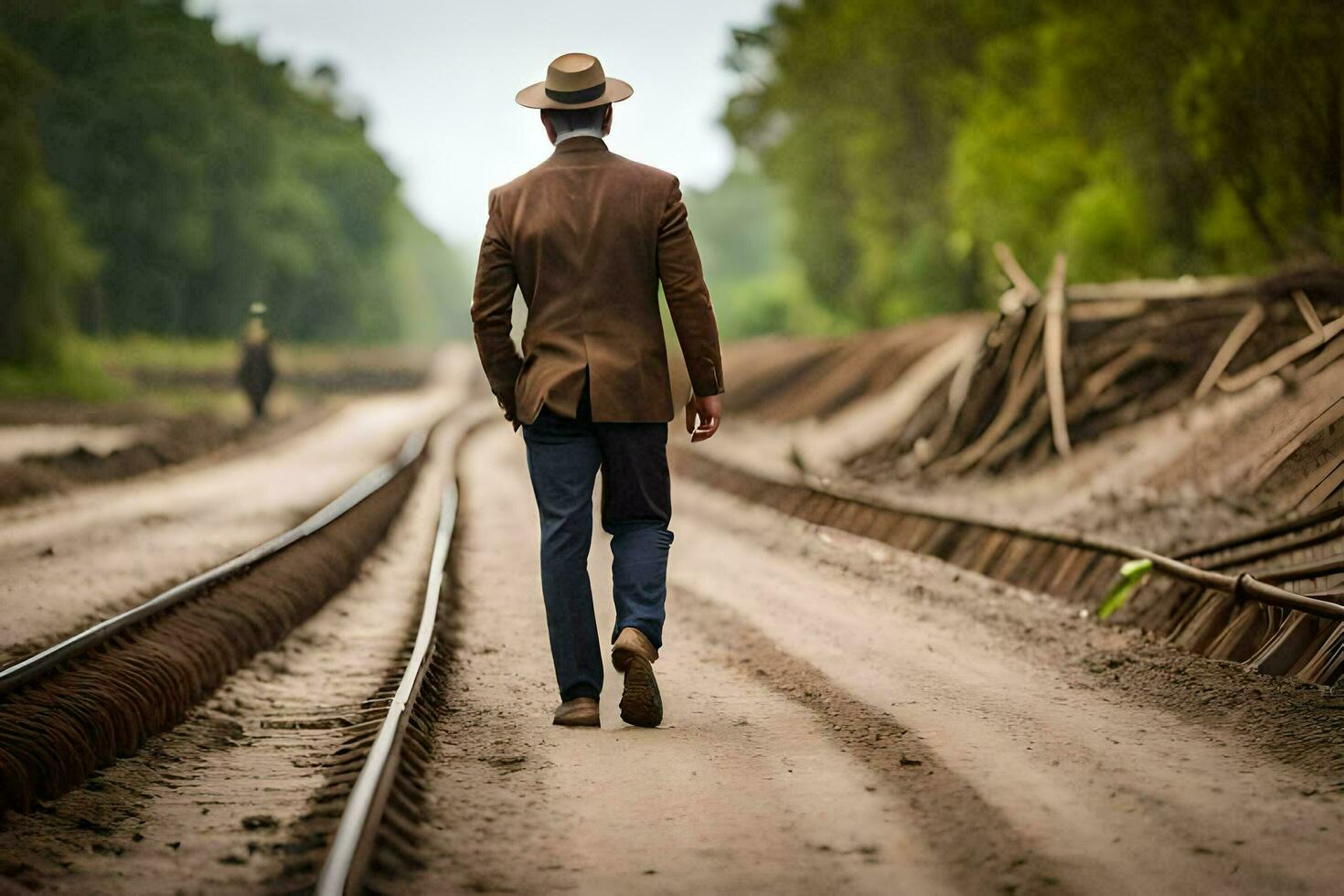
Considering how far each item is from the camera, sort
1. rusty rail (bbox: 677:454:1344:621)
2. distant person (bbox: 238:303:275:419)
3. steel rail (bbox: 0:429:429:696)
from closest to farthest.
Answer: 1. steel rail (bbox: 0:429:429:696)
2. rusty rail (bbox: 677:454:1344:621)
3. distant person (bbox: 238:303:275:419)

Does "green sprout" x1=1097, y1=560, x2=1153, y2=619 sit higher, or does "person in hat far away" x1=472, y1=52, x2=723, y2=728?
"person in hat far away" x1=472, y1=52, x2=723, y2=728

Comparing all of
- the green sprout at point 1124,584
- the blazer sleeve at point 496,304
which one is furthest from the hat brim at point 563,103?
the green sprout at point 1124,584

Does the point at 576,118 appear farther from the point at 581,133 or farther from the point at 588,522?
the point at 588,522

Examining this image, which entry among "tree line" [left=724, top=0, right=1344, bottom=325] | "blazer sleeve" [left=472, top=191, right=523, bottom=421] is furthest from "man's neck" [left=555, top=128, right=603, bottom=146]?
"tree line" [left=724, top=0, right=1344, bottom=325]

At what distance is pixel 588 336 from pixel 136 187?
185 ft

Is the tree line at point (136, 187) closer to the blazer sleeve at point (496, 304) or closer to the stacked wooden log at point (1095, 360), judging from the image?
the stacked wooden log at point (1095, 360)

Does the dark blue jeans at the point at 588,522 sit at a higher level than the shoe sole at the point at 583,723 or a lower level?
higher

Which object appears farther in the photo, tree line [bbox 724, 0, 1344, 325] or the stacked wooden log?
tree line [bbox 724, 0, 1344, 325]

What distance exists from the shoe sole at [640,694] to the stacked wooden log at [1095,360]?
9252 mm

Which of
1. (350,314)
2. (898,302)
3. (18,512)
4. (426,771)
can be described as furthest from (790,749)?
(350,314)

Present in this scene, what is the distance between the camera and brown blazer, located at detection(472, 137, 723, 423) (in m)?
5.44

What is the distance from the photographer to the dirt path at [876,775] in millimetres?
3865

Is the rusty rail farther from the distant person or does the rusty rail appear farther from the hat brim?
the distant person

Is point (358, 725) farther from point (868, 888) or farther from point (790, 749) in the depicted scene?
point (868, 888)
